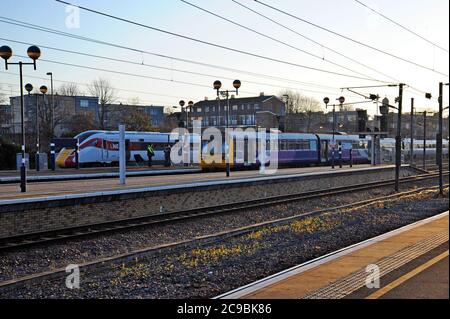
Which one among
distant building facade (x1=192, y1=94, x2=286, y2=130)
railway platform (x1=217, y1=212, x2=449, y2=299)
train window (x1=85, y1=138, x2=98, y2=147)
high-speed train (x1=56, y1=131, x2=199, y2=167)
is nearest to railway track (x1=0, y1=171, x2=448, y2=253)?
railway platform (x1=217, y1=212, x2=449, y2=299)

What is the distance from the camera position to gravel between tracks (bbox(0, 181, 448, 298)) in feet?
28.0

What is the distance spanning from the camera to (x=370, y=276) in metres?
6.89

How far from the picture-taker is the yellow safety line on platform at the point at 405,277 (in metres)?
6.07

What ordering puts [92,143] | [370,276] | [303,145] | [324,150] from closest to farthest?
[370,276]
[92,143]
[303,145]
[324,150]

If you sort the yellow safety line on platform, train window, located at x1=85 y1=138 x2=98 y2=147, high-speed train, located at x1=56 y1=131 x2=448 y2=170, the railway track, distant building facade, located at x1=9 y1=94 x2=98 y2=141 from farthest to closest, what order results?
distant building facade, located at x1=9 y1=94 x2=98 y2=141
train window, located at x1=85 y1=138 x2=98 y2=147
high-speed train, located at x1=56 y1=131 x2=448 y2=170
the railway track
the yellow safety line on platform

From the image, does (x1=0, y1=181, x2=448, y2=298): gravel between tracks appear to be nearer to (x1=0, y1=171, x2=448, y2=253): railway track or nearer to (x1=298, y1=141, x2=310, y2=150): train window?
(x1=0, y1=171, x2=448, y2=253): railway track

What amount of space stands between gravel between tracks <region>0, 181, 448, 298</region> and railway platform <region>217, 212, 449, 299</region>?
1.33 metres

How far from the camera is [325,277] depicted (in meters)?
7.09

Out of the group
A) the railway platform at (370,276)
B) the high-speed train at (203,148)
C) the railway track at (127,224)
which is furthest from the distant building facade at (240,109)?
the railway platform at (370,276)

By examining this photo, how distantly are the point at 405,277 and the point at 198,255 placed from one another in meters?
5.70

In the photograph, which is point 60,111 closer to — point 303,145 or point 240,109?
point 303,145

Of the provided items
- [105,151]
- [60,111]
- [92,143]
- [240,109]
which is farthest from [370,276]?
[240,109]

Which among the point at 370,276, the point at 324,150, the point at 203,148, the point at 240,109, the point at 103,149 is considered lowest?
the point at 370,276
